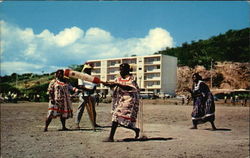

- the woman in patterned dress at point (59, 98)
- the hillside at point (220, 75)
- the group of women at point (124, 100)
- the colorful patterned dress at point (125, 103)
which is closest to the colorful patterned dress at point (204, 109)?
the group of women at point (124, 100)

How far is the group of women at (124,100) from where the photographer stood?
18.0 feet

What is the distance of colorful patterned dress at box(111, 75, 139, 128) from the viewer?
18.0ft

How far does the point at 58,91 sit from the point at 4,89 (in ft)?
127

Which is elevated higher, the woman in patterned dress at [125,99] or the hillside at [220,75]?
the hillside at [220,75]

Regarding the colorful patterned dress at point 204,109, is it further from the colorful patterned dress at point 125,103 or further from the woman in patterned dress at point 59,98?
the woman in patterned dress at point 59,98

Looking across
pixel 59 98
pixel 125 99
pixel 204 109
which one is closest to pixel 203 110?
pixel 204 109

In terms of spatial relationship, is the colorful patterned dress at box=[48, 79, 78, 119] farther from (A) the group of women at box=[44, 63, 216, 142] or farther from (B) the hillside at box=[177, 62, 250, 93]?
(B) the hillside at box=[177, 62, 250, 93]

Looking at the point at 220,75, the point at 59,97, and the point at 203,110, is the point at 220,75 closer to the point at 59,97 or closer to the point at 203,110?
the point at 203,110

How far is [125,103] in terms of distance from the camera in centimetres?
554

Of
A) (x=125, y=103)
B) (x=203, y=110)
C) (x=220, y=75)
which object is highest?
(x=220, y=75)

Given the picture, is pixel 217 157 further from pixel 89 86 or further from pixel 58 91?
pixel 58 91

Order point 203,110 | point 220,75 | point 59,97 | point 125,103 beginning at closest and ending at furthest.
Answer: point 220,75, point 125,103, point 59,97, point 203,110

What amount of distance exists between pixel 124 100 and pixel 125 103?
0.19 feet

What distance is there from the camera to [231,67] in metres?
Answer: 6.47
